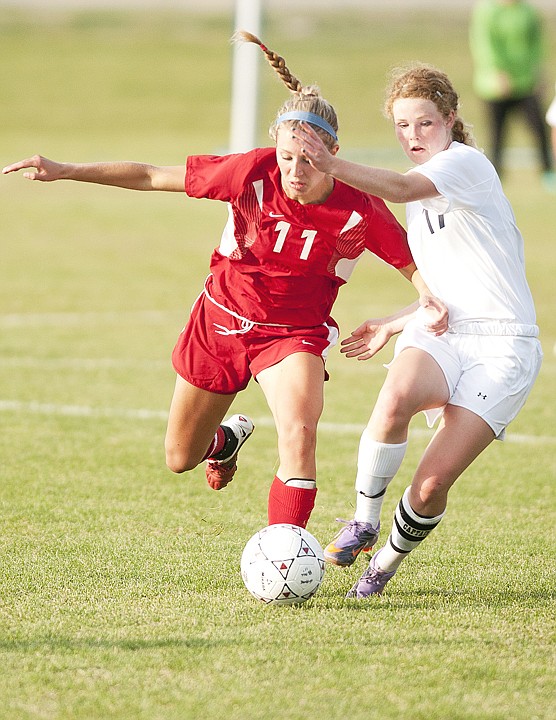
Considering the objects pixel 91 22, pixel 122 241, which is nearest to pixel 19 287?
pixel 122 241

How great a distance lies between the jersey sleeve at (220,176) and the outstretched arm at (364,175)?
57 cm

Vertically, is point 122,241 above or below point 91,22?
below

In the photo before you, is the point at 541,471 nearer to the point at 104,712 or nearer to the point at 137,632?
the point at 137,632

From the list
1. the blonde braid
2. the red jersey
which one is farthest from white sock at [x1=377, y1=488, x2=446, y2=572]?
the blonde braid

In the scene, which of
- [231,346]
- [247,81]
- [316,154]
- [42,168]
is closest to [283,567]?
[231,346]

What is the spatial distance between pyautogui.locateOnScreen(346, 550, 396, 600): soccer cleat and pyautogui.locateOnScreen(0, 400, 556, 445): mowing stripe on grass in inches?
114

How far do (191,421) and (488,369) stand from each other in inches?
60.1

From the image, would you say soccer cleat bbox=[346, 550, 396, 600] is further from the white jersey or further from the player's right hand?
the player's right hand

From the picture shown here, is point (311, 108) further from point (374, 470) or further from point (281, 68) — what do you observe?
point (374, 470)

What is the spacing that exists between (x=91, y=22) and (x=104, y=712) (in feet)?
170

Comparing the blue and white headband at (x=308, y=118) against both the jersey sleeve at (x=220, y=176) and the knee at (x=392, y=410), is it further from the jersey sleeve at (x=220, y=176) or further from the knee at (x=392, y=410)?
the knee at (x=392, y=410)

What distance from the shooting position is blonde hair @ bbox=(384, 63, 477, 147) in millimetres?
4527

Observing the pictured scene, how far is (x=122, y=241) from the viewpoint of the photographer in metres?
15.2

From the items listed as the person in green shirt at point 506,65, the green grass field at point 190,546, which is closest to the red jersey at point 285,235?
the green grass field at point 190,546
